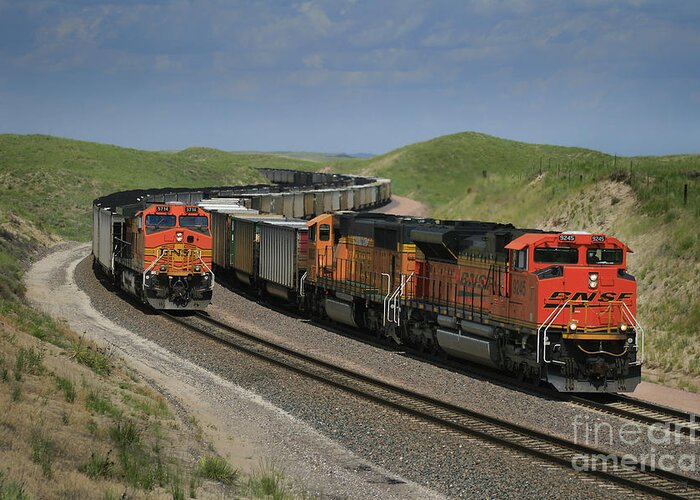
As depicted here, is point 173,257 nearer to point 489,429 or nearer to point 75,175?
point 489,429

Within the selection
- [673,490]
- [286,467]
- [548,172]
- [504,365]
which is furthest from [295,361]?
[548,172]

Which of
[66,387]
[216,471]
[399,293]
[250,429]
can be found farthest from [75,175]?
[216,471]

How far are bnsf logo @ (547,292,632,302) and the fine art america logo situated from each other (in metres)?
2.92

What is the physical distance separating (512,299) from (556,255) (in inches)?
62.1

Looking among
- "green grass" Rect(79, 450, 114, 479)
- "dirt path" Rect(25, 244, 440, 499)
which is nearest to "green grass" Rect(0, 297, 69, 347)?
"dirt path" Rect(25, 244, 440, 499)

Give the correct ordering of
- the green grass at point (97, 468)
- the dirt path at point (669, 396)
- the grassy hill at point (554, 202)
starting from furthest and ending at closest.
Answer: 1. the grassy hill at point (554, 202)
2. the dirt path at point (669, 396)
3. the green grass at point (97, 468)

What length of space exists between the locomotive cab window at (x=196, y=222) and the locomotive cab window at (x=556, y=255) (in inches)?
631

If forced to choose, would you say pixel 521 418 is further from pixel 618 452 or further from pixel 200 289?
pixel 200 289

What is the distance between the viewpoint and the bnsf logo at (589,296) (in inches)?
825

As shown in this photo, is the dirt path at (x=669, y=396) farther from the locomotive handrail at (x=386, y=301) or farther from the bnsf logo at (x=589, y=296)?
the locomotive handrail at (x=386, y=301)

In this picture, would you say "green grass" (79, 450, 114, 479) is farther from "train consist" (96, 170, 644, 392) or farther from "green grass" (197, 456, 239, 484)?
"train consist" (96, 170, 644, 392)

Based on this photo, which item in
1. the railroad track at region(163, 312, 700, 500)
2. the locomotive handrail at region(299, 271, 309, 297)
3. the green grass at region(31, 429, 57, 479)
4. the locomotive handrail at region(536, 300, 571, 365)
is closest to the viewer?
the green grass at region(31, 429, 57, 479)

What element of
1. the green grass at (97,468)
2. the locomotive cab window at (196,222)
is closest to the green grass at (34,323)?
the locomotive cab window at (196,222)

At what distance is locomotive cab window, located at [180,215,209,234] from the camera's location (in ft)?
111
